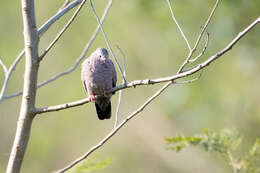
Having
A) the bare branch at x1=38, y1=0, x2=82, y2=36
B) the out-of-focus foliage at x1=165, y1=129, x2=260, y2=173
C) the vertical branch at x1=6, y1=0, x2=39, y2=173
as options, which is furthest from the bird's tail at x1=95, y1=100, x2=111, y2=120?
the vertical branch at x1=6, y1=0, x2=39, y2=173

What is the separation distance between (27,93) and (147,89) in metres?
8.66

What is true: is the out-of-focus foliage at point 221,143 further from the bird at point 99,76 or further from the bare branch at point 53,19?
the bare branch at point 53,19

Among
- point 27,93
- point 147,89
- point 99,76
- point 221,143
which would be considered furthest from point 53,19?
point 147,89

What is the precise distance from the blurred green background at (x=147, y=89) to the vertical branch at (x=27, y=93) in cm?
535

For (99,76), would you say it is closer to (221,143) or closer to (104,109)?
(104,109)

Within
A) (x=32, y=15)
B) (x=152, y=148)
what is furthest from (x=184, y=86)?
(x=32, y=15)

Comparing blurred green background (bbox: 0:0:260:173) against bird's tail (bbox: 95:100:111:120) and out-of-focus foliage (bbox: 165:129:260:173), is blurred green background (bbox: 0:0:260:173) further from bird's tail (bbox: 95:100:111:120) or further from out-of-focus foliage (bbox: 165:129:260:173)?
out-of-focus foliage (bbox: 165:129:260:173)

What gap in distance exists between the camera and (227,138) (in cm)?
537

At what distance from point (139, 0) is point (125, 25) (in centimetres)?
254

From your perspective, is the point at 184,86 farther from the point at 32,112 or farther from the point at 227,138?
the point at 32,112

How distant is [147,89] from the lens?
41.7 feet

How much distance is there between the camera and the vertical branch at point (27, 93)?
4.12 m

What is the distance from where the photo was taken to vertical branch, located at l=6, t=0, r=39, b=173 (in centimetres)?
412

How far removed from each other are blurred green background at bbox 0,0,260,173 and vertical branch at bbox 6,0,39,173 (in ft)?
17.5
